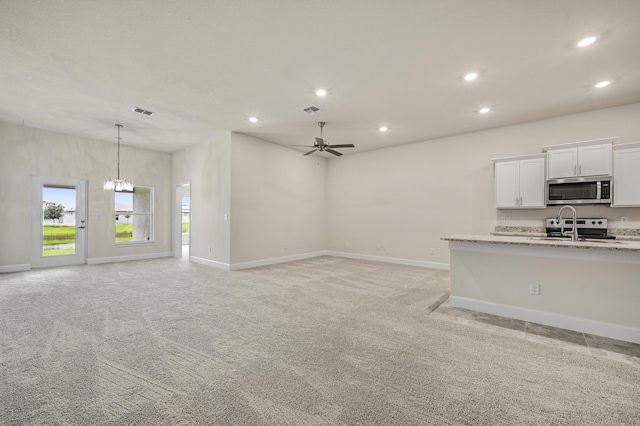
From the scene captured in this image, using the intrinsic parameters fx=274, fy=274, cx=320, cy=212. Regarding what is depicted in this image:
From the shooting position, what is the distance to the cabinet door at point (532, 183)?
4984 mm

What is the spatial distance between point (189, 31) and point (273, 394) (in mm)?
3419

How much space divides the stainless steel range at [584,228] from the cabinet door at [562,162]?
84 cm

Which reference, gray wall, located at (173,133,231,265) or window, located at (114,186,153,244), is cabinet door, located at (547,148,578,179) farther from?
window, located at (114,186,153,244)

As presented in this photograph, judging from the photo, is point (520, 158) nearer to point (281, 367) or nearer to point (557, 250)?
point (557, 250)

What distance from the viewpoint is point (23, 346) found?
2.63 m

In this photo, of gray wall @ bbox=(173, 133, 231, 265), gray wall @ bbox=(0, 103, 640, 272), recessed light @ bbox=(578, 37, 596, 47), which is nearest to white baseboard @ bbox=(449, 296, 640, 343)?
gray wall @ bbox=(0, 103, 640, 272)

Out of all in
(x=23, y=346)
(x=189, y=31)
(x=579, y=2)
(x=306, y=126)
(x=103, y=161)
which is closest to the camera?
(x=579, y=2)

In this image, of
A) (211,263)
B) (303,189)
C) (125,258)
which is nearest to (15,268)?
(125,258)

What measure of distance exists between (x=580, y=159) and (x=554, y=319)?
3071mm

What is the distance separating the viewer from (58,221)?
6.56 meters

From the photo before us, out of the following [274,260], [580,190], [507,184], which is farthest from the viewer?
[274,260]

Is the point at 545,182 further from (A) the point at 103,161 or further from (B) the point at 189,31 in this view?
(A) the point at 103,161

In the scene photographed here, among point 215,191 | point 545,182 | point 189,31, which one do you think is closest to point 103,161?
point 215,191

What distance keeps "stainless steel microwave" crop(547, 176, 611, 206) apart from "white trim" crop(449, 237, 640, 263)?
2.25 m
